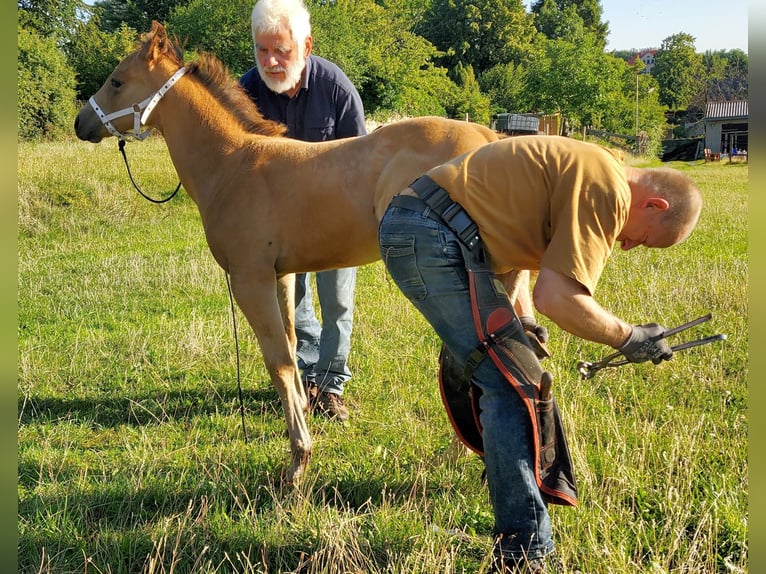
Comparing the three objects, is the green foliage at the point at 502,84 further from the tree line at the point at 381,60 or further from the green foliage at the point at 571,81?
the green foliage at the point at 571,81

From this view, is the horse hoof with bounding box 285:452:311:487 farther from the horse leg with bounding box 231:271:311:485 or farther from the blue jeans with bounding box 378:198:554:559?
the blue jeans with bounding box 378:198:554:559

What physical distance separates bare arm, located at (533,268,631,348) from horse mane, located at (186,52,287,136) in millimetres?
2656

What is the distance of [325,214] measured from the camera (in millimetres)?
4121

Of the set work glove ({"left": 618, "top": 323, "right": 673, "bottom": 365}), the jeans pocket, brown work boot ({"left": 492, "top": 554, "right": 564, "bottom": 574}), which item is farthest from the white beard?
brown work boot ({"left": 492, "top": 554, "right": 564, "bottom": 574})

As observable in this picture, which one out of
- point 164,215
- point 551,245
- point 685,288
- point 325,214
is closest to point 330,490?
point 325,214

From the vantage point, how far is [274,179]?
4.24 meters

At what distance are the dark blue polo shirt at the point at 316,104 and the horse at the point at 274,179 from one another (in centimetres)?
38

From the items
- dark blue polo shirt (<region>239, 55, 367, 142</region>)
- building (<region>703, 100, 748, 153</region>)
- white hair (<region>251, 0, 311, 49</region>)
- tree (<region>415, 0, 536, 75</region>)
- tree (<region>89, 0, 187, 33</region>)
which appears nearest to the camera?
white hair (<region>251, 0, 311, 49</region>)

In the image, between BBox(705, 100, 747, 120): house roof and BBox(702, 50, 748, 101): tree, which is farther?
BBox(702, 50, 748, 101): tree

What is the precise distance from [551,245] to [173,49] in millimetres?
3426

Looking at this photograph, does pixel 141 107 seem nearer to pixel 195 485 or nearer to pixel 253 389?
pixel 253 389

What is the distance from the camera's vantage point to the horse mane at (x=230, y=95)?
181 inches

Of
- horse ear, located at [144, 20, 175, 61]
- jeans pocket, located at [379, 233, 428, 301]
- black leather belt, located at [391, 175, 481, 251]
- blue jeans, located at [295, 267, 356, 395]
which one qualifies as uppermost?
horse ear, located at [144, 20, 175, 61]

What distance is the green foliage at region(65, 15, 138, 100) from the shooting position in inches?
1421
